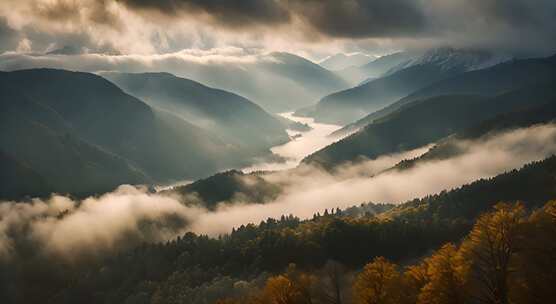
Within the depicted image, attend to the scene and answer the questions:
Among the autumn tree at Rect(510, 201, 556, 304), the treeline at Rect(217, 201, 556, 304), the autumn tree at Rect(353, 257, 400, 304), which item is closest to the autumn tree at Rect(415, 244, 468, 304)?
the treeline at Rect(217, 201, 556, 304)

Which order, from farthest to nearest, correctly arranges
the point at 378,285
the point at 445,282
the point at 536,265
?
the point at 536,265 < the point at 378,285 < the point at 445,282

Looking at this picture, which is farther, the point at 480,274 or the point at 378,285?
the point at 480,274

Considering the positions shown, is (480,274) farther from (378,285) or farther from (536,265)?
(378,285)

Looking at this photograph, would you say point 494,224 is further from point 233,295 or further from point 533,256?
point 233,295

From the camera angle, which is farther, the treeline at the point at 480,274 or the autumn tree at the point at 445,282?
the treeline at the point at 480,274

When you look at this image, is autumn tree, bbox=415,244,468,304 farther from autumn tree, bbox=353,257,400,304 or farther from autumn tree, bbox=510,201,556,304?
autumn tree, bbox=510,201,556,304

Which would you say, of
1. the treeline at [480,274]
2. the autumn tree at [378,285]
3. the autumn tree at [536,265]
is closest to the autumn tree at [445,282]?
the treeline at [480,274]

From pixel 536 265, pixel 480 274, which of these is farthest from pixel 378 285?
pixel 536 265

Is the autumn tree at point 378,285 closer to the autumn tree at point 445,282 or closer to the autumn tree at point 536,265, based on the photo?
the autumn tree at point 445,282
